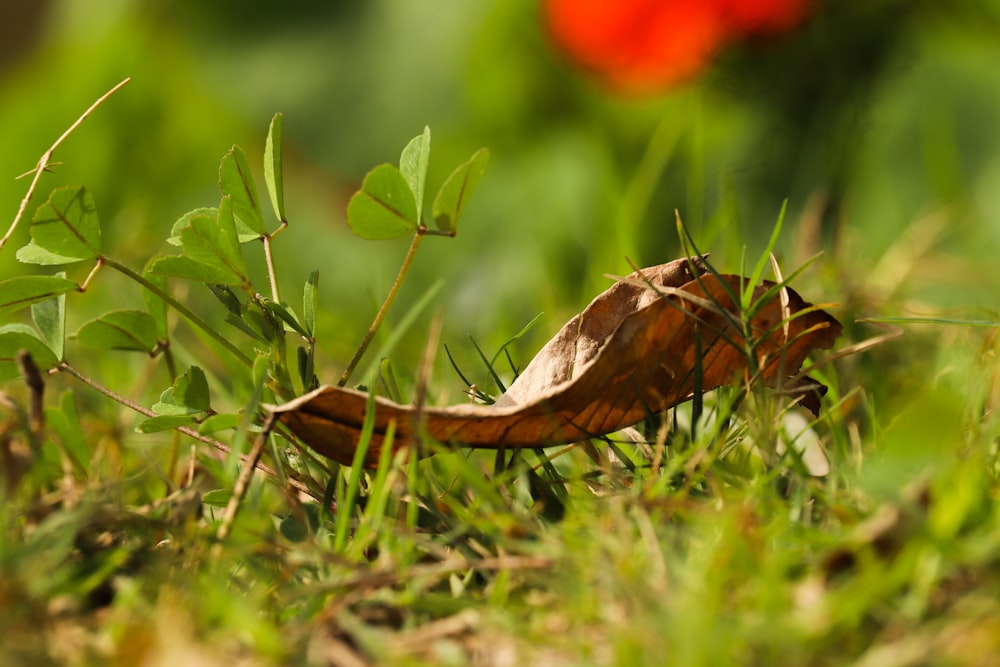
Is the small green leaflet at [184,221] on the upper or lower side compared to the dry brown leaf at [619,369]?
upper

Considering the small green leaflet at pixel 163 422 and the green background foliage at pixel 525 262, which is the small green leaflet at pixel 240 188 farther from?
the small green leaflet at pixel 163 422

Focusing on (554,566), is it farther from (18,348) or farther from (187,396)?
(18,348)

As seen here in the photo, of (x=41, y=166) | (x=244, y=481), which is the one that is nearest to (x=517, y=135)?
(x=41, y=166)

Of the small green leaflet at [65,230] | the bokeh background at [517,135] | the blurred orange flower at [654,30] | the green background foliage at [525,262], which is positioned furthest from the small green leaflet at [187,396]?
the blurred orange flower at [654,30]

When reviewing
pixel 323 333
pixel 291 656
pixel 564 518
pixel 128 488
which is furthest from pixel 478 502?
pixel 323 333

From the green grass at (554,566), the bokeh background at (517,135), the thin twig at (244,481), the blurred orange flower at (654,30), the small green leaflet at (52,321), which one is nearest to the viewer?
the green grass at (554,566)

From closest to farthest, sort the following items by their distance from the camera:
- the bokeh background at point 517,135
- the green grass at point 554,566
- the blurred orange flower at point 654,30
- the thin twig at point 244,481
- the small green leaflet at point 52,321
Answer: the green grass at point 554,566 < the thin twig at point 244,481 < the small green leaflet at point 52,321 < the bokeh background at point 517,135 < the blurred orange flower at point 654,30

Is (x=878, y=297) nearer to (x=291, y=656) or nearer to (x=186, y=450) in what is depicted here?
(x=186, y=450)
